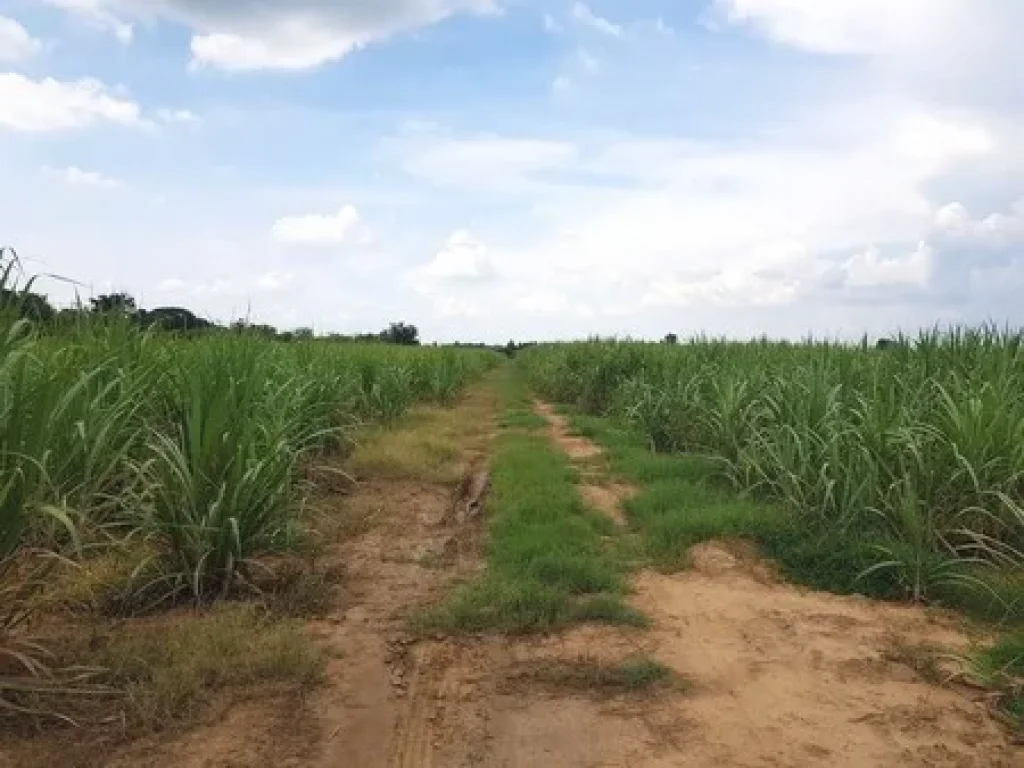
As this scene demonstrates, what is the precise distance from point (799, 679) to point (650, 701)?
0.76 meters

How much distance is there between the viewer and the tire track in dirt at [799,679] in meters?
3.44

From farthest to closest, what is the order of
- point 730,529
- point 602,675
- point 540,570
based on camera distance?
1. point 730,529
2. point 540,570
3. point 602,675

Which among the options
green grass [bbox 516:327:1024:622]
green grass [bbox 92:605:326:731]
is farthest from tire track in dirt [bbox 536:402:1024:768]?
green grass [bbox 92:605:326:731]

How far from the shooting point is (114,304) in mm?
6641

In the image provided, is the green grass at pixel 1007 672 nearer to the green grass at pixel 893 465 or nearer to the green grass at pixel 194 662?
the green grass at pixel 893 465

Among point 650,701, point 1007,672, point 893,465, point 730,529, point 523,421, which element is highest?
point 893,465

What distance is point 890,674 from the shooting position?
13.8 feet

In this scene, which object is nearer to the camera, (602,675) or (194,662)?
(194,662)

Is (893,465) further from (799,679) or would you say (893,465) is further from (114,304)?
(114,304)

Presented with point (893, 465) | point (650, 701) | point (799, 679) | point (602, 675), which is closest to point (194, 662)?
point (602, 675)

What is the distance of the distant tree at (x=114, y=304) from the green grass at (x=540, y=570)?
10.0 feet

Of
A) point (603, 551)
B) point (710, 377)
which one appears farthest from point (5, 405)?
point (710, 377)

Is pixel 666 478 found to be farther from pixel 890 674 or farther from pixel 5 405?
pixel 5 405

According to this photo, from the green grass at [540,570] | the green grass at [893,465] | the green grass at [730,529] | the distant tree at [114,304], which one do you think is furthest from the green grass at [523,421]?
the distant tree at [114,304]
